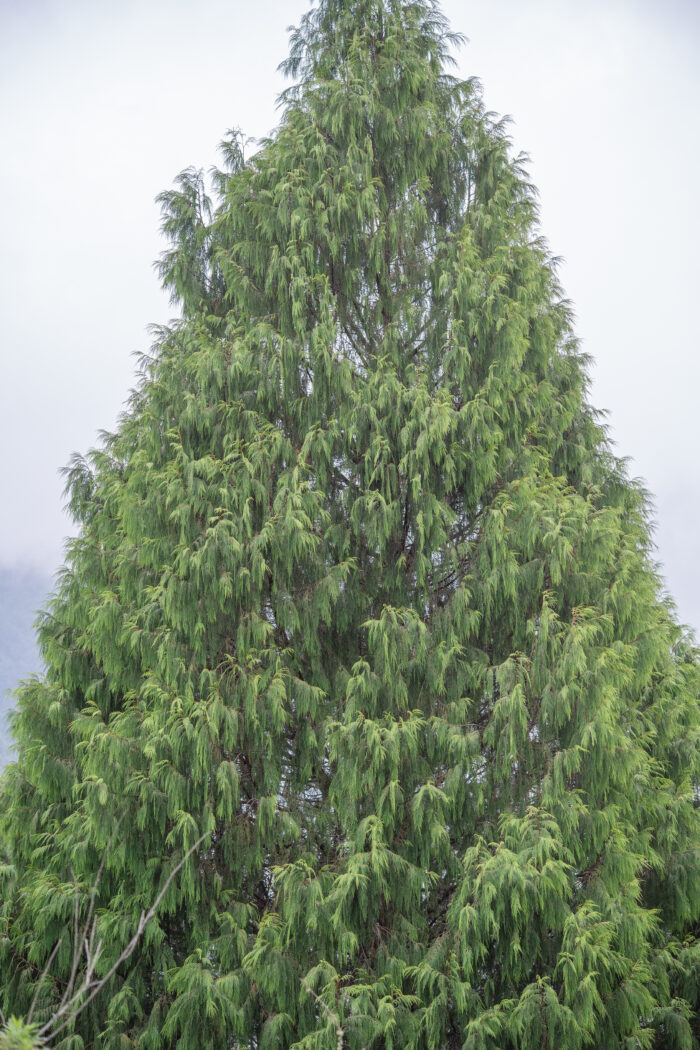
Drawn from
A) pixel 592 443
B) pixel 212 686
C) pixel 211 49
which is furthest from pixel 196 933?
pixel 211 49

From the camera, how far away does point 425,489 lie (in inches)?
282

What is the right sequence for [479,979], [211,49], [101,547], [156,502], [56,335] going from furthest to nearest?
[56,335], [211,49], [101,547], [156,502], [479,979]

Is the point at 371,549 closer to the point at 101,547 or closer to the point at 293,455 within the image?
the point at 293,455

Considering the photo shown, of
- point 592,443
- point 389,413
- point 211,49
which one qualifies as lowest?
point 389,413

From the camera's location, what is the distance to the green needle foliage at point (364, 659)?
19.6 feet

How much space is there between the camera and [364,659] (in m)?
6.83

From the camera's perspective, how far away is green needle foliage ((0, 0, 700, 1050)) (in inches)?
235

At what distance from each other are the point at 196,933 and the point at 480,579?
11.1ft

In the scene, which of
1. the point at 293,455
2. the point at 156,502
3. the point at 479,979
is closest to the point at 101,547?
the point at 156,502

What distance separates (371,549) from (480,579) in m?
1.02

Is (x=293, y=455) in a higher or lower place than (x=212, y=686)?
higher

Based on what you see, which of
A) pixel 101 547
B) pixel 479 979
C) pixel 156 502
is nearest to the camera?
pixel 479 979

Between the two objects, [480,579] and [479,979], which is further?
[480,579]

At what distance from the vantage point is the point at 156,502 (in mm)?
7125
